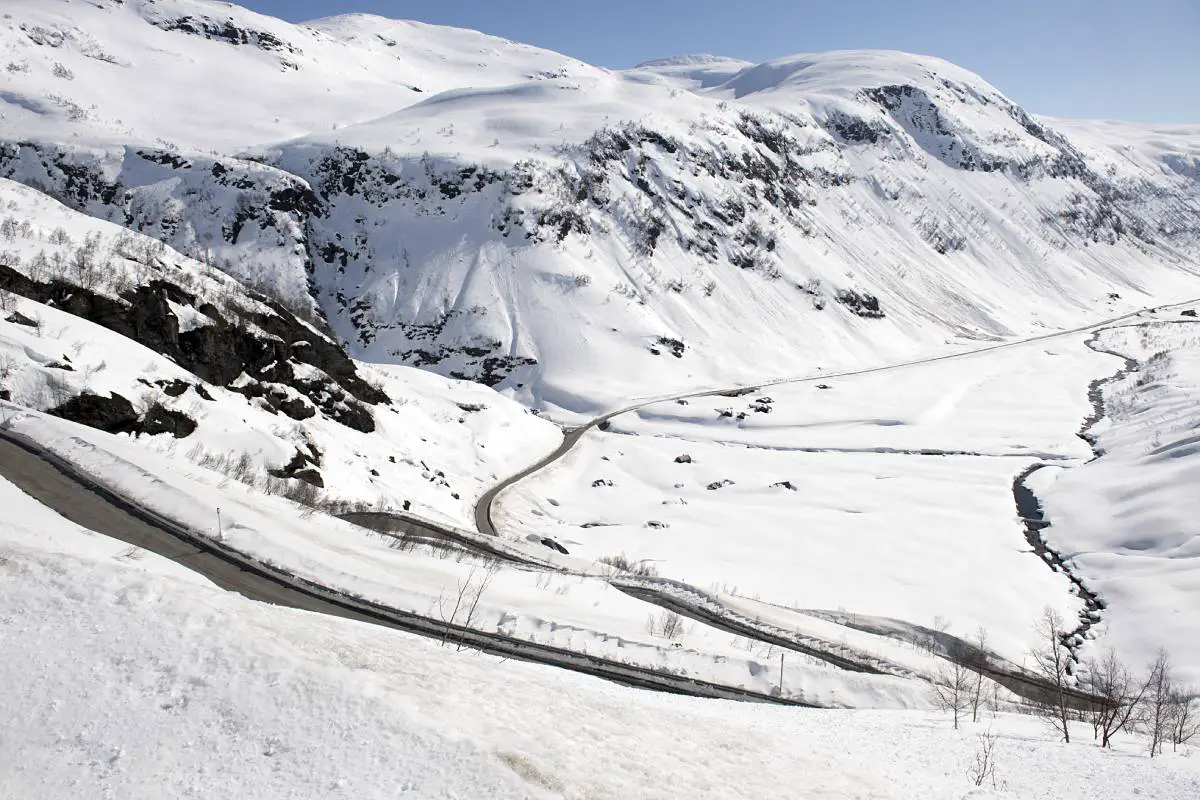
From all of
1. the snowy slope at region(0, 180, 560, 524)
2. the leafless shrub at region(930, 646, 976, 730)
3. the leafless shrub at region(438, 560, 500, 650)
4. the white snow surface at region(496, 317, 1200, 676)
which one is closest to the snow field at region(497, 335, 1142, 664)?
the white snow surface at region(496, 317, 1200, 676)

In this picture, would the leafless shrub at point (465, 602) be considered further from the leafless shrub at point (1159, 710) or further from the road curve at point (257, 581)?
the leafless shrub at point (1159, 710)

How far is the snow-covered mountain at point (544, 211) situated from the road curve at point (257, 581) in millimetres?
69005

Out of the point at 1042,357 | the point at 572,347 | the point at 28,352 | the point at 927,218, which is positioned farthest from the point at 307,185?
the point at 927,218

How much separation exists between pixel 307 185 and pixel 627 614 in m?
108

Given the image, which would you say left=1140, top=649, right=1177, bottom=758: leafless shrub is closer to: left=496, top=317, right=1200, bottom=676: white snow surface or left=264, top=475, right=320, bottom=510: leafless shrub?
left=496, top=317, right=1200, bottom=676: white snow surface

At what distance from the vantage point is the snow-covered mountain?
99.6 metres

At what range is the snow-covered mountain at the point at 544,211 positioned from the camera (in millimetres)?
99625

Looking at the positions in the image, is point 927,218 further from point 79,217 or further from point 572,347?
point 79,217

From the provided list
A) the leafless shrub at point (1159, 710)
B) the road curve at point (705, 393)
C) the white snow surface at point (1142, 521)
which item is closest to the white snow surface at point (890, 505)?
the white snow surface at point (1142, 521)

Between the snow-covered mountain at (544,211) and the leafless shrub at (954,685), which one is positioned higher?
the snow-covered mountain at (544,211)

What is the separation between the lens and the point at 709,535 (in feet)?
145

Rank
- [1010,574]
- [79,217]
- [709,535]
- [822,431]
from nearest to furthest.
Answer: [1010,574], [709,535], [79,217], [822,431]

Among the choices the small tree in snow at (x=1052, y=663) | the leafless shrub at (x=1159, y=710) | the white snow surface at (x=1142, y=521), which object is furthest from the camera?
the white snow surface at (x=1142, y=521)

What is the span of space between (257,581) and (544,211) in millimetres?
99451
